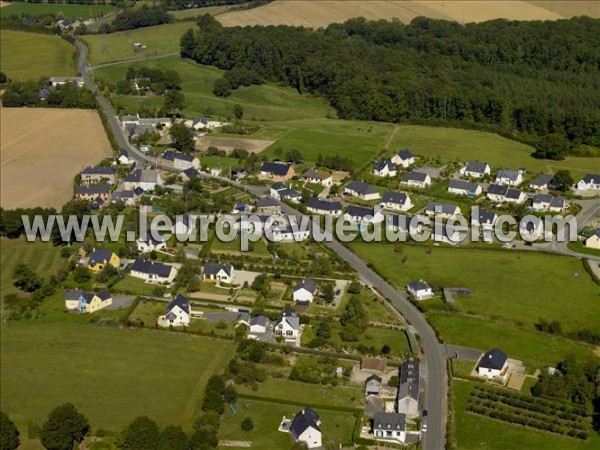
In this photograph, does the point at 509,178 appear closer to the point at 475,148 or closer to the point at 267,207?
the point at 475,148

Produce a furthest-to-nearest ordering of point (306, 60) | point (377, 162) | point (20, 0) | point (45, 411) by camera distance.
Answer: point (20, 0), point (306, 60), point (377, 162), point (45, 411)

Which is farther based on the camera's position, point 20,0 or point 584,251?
point 20,0

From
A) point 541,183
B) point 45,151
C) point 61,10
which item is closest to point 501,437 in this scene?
point 541,183

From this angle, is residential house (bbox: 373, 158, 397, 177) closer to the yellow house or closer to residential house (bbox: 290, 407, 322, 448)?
the yellow house

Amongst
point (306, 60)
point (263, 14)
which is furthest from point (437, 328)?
point (263, 14)

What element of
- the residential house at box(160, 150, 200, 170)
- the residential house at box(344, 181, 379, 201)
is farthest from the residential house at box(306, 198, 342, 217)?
the residential house at box(160, 150, 200, 170)

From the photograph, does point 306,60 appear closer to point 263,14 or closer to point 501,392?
point 263,14

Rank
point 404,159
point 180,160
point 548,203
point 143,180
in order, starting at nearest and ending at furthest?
point 548,203 → point 143,180 → point 180,160 → point 404,159

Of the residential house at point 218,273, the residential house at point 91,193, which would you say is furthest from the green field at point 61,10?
the residential house at point 218,273
